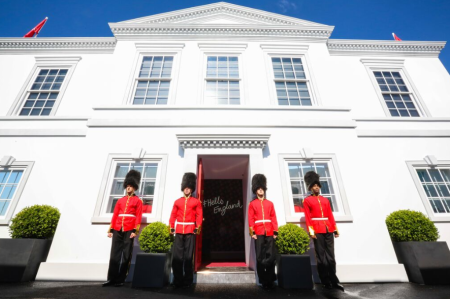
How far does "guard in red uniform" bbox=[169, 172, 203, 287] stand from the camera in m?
4.28

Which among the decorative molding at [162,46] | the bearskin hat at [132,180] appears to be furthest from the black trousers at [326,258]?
the decorative molding at [162,46]

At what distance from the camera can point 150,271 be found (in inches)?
166

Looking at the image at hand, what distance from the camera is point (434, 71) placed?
8.97 meters

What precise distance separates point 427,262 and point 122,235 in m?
6.68

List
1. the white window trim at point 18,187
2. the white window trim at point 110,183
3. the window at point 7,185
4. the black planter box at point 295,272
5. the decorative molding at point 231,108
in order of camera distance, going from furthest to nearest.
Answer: the decorative molding at point 231,108
the window at point 7,185
the white window trim at point 18,187
the white window trim at point 110,183
the black planter box at point 295,272

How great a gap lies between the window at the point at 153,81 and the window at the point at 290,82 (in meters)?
4.07

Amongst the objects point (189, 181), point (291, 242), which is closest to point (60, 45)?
point (189, 181)

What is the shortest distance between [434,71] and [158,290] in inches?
506

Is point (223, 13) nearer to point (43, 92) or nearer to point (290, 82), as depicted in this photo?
point (290, 82)

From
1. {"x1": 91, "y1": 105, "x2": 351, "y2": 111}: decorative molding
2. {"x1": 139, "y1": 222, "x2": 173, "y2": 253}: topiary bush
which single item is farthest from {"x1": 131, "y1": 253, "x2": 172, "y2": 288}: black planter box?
{"x1": 91, "y1": 105, "x2": 351, "y2": 111}: decorative molding

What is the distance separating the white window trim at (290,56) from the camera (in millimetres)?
7414

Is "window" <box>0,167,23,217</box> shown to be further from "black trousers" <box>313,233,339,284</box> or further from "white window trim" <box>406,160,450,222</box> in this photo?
"white window trim" <box>406,160,450,222</box>

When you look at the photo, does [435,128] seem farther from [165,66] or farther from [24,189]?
[24,189]

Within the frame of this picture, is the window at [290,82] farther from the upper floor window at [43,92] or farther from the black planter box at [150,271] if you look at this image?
the upper floor window at [43,92]
